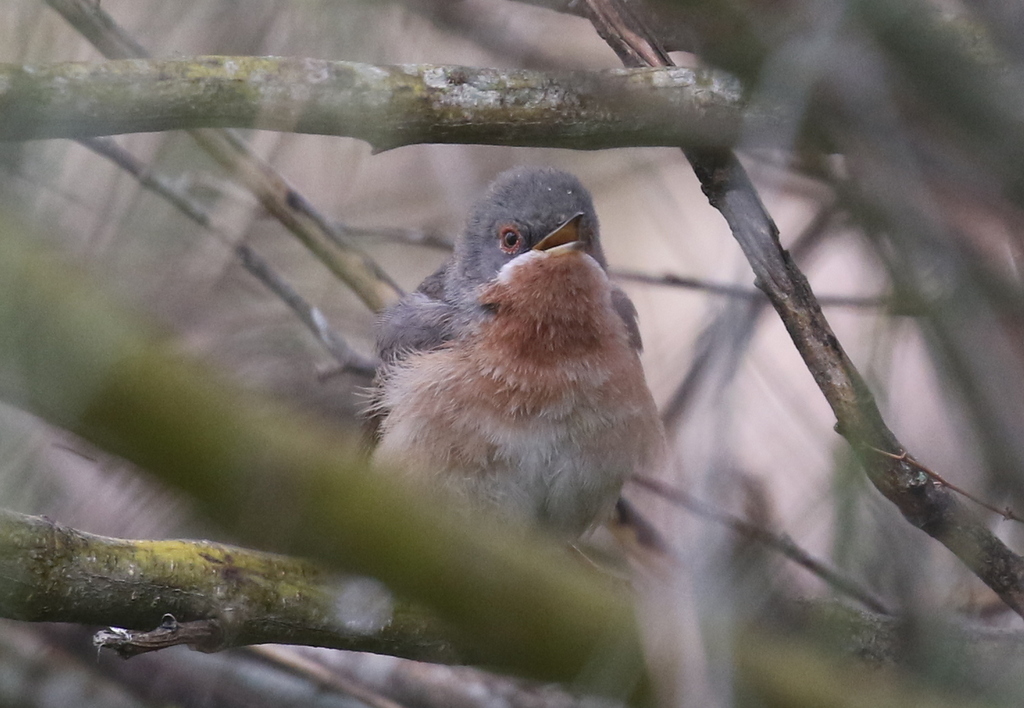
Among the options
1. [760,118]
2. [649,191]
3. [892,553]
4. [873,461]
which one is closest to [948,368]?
[892,553]

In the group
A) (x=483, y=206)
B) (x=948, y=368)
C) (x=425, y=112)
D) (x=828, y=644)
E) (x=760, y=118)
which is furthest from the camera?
(x=483, y=206)

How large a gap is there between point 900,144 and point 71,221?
4.69ft

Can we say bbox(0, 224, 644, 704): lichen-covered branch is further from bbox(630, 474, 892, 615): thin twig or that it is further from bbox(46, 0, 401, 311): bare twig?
bbox(46, 0, 401, 311): bare twig

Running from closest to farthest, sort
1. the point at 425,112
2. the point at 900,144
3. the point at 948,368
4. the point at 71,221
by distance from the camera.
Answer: the point at 71,221 < the point at 900,144 < the point at 948,368 < the point at 425,112

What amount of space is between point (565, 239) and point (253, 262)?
1.90m

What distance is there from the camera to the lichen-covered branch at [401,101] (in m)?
2.62

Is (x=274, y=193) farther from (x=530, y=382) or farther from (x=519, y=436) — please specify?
(x=519, y=436)

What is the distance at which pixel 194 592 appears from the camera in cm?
285

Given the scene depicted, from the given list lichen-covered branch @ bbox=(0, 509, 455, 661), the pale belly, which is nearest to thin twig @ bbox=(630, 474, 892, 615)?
lichen-covered branch @ bbox=(0, 509, 455, 661)

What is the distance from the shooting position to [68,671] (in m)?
3.88

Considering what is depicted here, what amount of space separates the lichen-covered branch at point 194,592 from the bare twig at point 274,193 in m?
1.08

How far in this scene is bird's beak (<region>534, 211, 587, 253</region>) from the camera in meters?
4.47

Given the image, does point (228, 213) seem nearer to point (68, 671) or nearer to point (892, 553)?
point (68, 671)

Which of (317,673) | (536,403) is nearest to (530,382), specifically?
(536,403)
